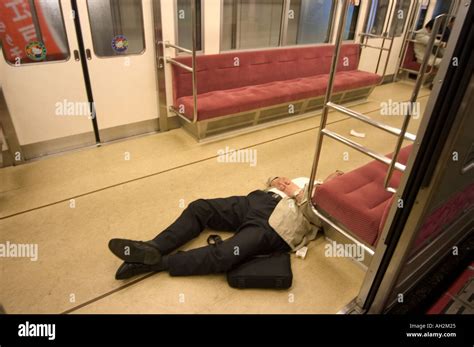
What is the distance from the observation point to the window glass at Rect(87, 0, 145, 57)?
3195mm

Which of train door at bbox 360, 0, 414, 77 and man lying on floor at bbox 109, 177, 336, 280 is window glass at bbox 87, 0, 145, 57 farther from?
train door at bbox 360, 0, 414, 77

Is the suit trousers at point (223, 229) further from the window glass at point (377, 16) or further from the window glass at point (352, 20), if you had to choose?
the window glass at point (377, 16)

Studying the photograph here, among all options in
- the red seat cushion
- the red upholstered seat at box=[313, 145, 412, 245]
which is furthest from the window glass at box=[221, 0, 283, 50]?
the red upholstered seat at box=[313, 145, 412, 245]

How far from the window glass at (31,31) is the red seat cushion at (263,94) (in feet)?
4.53

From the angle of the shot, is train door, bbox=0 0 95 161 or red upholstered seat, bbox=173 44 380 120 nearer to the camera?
train door, bbox=0 0 95 161

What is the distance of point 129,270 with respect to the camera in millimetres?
2049

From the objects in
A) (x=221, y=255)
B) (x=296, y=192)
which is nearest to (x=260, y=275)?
(x=221, y=255)

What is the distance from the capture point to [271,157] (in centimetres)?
361

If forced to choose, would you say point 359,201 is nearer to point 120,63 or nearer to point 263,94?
point 263,94

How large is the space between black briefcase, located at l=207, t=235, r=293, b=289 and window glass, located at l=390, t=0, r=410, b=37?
571 cm

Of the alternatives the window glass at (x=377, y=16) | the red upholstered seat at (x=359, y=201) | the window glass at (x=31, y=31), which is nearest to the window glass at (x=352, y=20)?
the window glass at (x=377, y=16)
